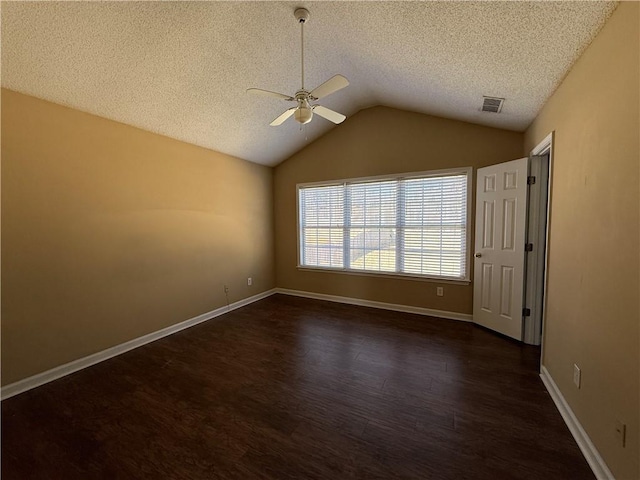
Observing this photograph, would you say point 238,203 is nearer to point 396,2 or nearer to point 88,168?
point 88,168

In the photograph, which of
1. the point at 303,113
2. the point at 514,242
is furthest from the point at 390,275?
the point at 303,113

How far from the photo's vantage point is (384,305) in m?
4.20

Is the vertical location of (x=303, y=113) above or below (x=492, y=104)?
below

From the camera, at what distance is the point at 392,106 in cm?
386

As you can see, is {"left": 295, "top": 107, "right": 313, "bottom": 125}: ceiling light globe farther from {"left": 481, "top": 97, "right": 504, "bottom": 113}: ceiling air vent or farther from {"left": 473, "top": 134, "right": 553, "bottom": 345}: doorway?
{"left": 473, "top": 134, "right": 553, "bottom": 345}: doorway

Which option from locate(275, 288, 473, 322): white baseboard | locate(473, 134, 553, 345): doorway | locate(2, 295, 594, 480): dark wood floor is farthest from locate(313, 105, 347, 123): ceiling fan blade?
locate(275, 288, 473, 322): white baseboard

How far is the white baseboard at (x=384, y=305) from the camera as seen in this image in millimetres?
3709

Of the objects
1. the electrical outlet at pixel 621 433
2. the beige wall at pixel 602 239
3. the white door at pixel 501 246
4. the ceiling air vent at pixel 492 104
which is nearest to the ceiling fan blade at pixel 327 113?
the ceiling air vent at pixel 492 104

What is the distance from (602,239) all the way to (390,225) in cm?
271

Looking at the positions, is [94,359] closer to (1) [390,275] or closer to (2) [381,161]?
(1) [390,275]

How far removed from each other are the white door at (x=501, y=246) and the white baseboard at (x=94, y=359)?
3701 millimetres

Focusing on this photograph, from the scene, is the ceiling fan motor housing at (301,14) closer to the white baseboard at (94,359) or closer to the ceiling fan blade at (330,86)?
the ceiling fan blade at (330,86)

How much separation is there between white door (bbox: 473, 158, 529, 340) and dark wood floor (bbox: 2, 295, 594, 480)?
1.04ft

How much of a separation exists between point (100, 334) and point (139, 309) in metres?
0.42
